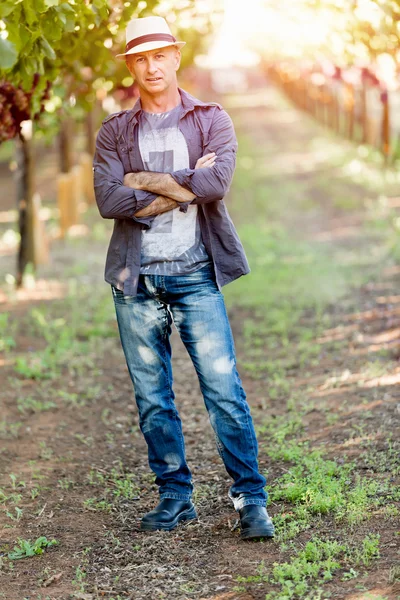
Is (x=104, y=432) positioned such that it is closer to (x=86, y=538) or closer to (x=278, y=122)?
(x=86, y=538)

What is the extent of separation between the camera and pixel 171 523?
4309 millimetres

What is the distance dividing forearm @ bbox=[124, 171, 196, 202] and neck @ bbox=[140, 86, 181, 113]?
0.31 metres

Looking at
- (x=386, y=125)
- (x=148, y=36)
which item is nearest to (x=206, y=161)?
(x=148, y=36)

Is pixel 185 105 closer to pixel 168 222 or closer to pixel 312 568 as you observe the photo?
pixel 168 222

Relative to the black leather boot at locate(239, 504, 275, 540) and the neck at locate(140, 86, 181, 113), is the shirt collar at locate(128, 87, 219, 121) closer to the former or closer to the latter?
the neck at locate(140, 86, 181, 113)

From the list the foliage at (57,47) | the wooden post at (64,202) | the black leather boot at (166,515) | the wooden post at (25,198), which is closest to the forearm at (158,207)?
the foliage at (57,47)

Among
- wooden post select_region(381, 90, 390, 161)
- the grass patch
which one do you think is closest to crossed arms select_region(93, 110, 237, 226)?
the grass patch

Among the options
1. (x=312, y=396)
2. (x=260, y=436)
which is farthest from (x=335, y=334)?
(x=260, y=436)

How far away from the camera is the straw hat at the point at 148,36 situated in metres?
4.07

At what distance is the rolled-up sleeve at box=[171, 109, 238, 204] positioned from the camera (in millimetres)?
3992

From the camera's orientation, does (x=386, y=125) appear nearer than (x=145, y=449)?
No

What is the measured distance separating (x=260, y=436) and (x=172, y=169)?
230cm

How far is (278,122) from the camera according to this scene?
1467 inches

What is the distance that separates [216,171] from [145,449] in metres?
2.36
